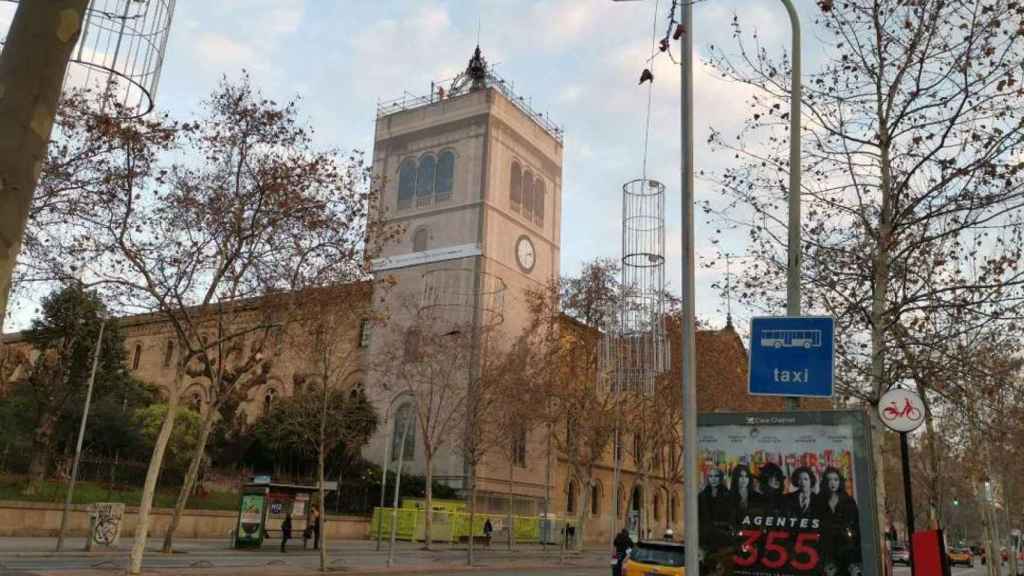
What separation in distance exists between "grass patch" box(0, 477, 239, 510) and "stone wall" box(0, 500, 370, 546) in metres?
1.00

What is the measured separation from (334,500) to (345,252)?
24.7 metres

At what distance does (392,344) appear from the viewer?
145ft

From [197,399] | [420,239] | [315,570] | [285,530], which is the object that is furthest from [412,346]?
[197,399]

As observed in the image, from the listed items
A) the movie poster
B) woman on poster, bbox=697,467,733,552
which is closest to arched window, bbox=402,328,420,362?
woman on poster, bbox=697,467,733,552

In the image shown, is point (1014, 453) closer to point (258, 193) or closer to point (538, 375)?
point (538, 375)

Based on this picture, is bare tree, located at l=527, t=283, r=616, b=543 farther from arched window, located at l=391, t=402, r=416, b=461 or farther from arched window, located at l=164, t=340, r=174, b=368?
arched window, located at l=164, t=340, r=174, b=368

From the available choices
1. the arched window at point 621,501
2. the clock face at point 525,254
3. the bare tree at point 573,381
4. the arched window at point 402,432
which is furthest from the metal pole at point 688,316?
the arched window at point 621,501

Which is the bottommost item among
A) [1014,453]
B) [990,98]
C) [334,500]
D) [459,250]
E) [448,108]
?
[334,500]

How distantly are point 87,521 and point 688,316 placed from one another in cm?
2938

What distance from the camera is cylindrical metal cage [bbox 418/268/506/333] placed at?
165 ft

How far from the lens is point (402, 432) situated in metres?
49.8

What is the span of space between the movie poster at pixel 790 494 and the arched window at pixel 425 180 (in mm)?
48135

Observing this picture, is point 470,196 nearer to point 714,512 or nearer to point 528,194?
point 528,194

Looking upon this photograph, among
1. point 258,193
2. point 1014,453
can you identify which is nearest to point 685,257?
point 258,193
